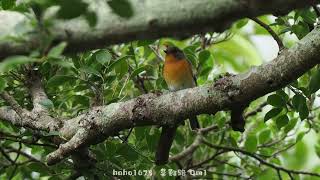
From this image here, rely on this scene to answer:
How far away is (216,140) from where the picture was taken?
368cm

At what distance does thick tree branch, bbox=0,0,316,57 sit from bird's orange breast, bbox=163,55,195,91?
259 centimetres

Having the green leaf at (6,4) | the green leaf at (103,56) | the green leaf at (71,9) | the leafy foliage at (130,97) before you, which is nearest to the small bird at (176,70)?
the leafy foliage at (130,97)

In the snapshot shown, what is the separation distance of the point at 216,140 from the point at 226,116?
0.34 metres

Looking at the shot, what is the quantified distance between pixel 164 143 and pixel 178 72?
1.58m

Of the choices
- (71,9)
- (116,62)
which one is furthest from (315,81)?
(71,9)

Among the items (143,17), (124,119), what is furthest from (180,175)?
(143,17)

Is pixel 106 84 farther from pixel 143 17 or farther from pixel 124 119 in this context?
pixel 143 17

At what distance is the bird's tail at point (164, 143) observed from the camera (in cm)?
240

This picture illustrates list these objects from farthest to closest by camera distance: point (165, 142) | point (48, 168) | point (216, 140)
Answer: point (216, 140), point (48, 168), point (165, 142)

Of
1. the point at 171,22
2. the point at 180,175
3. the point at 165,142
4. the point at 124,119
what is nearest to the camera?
the point at 171,22

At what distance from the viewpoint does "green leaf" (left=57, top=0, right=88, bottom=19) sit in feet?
3.80

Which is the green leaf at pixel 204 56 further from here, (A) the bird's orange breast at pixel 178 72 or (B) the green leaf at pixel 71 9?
(B) the green leaf at pixel 71 9

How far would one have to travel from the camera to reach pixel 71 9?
45.9 inches

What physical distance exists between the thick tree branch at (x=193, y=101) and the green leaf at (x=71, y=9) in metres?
0.98
